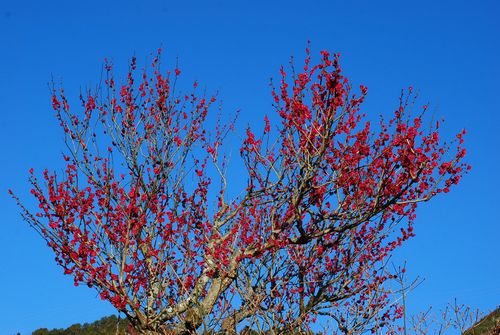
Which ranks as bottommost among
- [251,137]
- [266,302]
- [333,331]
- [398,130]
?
[333,331]

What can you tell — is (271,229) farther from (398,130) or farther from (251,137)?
(398,130)

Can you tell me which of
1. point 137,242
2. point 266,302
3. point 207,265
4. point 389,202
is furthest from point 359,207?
point 137,242

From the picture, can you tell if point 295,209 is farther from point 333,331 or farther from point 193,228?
point 193,228

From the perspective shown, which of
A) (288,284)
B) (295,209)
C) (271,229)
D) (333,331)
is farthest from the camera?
(288,284)

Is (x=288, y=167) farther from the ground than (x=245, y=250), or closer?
farther from the ground

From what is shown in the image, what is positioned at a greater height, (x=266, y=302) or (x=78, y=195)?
(x=78, y=195)

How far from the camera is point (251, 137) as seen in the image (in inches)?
464

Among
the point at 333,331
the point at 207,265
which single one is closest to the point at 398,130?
the point at 333,331

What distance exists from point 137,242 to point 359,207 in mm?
4497

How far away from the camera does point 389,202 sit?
10.8m

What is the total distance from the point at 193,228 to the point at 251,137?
8.56 ft

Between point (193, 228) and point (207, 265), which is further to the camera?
point (193, 228)

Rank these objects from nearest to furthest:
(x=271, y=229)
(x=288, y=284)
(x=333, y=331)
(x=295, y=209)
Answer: (x=333, y=331), (x=295, y=209), (x=271, y=229), (x=288, y=284)

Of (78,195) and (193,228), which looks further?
(193,228)
